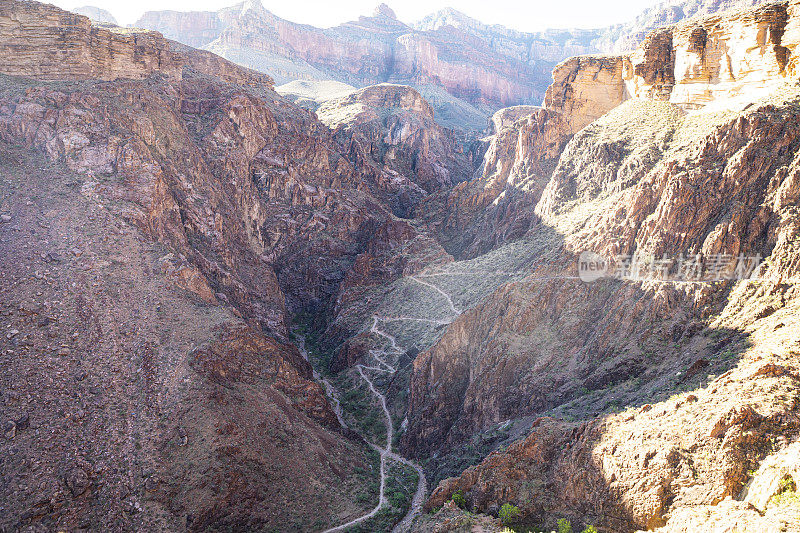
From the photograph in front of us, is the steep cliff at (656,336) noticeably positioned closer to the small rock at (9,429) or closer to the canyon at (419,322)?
the canyon at (419,322)

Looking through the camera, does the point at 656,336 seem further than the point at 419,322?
No

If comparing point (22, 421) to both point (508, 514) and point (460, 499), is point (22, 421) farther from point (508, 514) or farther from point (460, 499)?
point (508, 514)

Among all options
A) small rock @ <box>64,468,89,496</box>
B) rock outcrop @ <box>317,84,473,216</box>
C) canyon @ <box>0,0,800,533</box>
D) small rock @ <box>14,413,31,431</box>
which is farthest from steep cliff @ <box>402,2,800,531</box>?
rock outcrop @ <box>317,84,473,216</box>

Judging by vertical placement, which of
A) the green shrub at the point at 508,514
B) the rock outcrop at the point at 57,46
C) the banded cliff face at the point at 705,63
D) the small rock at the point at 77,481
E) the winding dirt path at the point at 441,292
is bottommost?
the winding dirt path at the point at 441,292

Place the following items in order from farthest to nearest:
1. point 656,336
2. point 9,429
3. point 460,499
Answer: point 656,336 < point 460,499 < point 9,429

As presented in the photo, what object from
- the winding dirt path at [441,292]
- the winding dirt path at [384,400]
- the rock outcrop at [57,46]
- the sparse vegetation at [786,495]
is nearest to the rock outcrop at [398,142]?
the winding dirt path at [441,292]

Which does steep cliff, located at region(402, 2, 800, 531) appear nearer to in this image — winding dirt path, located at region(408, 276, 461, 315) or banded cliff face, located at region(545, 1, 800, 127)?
banded cliff face, located at region(545, 1, 800, 127)

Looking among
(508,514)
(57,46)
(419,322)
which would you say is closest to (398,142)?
(419,322)
